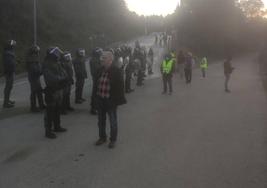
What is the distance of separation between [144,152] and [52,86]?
2350 millimetres

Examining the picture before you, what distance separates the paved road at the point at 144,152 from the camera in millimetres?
6539

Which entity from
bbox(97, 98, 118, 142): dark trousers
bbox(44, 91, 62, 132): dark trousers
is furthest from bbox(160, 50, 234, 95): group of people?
bbox(97, 98, 118, 142): dark trousers

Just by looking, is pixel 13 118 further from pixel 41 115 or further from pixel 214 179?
pixel 214 179

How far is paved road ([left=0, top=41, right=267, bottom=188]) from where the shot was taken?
6.54 metres

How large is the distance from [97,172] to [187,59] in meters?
16.6

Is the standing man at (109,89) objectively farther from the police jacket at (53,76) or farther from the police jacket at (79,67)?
the police jacket at (79,67)

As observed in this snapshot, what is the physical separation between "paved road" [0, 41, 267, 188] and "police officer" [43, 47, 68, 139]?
405mm

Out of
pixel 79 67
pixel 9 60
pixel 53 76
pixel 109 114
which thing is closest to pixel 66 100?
pixel 79 67

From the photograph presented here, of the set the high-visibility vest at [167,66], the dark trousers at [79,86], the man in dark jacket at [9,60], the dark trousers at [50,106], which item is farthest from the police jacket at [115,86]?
the high-visibility vest at [167,66]

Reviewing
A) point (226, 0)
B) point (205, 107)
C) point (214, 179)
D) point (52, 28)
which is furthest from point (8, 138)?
point (226, 0)

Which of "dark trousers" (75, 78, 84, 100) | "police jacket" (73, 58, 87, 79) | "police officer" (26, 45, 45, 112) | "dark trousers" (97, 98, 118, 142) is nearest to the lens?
"dark trousers" (97, 98, 118, 142)

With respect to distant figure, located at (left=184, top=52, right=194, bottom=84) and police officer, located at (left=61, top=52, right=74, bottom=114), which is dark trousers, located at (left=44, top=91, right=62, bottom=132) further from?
distant figure, located at (left=184, top=52, right=194, bottom=84)

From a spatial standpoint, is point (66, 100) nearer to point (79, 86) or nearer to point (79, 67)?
point (79, 67)

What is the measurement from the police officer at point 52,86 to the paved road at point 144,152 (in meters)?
0.40
